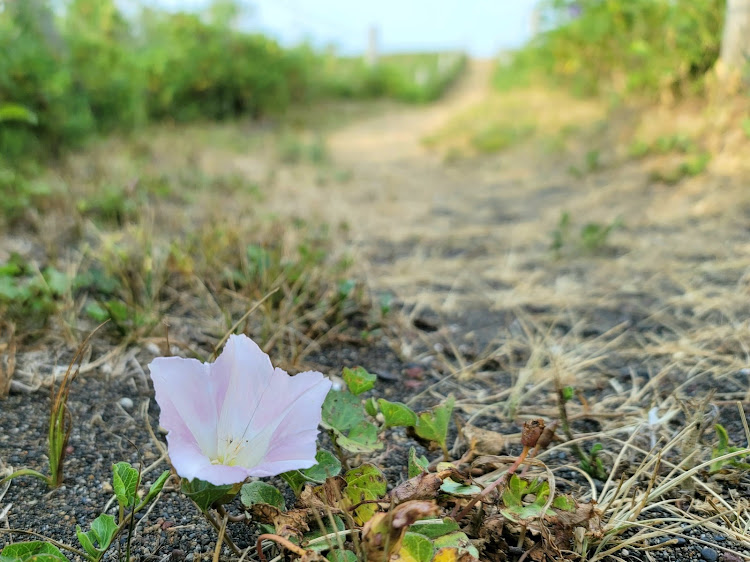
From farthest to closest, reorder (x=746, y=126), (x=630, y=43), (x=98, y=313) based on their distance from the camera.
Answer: (x=630, y=43) → (x=746, y=126) → (x=98, y=313)

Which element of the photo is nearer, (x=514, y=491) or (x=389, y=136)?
(x=514, y=491)

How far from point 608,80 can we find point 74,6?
5.20 metres

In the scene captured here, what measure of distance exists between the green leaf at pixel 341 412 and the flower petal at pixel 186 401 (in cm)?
24

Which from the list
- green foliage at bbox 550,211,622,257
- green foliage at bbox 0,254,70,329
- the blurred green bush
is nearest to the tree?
green foliage at bbox 550,211,622,257

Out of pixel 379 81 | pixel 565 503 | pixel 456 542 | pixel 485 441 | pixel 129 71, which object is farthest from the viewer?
pixel 379 81

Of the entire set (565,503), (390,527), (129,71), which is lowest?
(565,503)

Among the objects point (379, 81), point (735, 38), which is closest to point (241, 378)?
point (735, 38)

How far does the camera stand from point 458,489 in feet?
3.06

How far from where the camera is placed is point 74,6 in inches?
243

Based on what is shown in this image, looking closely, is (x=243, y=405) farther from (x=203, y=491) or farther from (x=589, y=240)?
(x=589, y=240)

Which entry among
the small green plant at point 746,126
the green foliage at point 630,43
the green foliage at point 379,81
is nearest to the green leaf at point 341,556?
the small green plant at point 746,126

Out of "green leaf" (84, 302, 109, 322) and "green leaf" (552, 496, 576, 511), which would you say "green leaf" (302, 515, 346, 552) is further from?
"green leaf" (84, 302, 109, 322)

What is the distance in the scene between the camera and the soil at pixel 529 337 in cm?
Answer: 112

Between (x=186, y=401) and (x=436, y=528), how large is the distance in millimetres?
403
